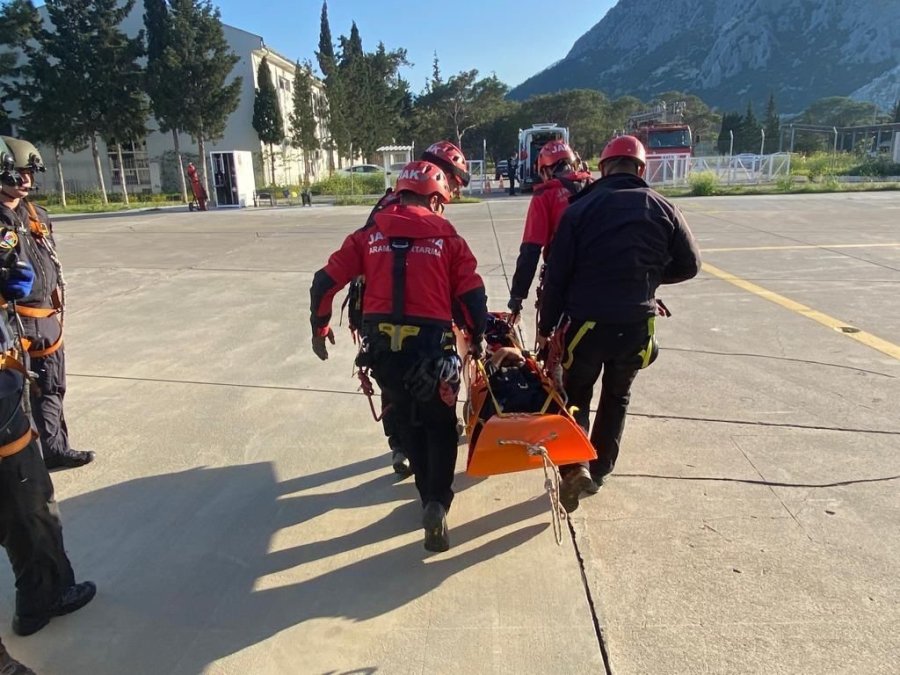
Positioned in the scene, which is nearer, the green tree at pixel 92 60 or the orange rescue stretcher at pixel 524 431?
the orange rescue stretcher at pixel 524 431

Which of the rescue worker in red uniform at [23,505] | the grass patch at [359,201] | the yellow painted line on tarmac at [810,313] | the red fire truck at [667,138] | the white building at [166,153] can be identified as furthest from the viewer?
the white building at [166,153]

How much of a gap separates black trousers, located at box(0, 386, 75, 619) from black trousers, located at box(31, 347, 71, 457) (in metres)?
1.34

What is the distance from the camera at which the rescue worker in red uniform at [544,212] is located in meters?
3.92

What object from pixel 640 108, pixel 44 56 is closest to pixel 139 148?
pixel 44 56

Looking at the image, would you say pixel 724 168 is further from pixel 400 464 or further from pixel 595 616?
pixel 595 616

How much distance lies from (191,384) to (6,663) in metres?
3.18

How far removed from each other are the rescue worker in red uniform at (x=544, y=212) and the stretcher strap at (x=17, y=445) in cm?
258

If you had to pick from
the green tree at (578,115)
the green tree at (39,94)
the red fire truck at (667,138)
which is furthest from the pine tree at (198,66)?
the green tree at (578,115)

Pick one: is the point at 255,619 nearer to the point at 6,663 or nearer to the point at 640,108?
the point at 6,663

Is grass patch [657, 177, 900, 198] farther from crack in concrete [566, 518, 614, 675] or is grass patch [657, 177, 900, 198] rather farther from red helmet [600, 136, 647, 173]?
crack in concrete [566, 518, 614, 675]

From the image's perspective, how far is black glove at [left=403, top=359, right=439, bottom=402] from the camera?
9.24 ft

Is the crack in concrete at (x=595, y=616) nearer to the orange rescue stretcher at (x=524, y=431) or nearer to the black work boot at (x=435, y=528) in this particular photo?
the orange rescue stretcher at (x=524, y=431)

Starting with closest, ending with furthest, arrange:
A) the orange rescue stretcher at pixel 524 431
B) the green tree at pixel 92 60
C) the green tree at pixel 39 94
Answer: the orange rescue stretcher at pixel 524 431 < the green tree at pixel 39 94 < the green tree at pixel 92 60

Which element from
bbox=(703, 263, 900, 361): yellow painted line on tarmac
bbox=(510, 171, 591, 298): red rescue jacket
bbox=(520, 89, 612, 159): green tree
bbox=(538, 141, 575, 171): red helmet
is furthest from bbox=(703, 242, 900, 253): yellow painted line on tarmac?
bbox=(520, 89, 612, 159): green tree
